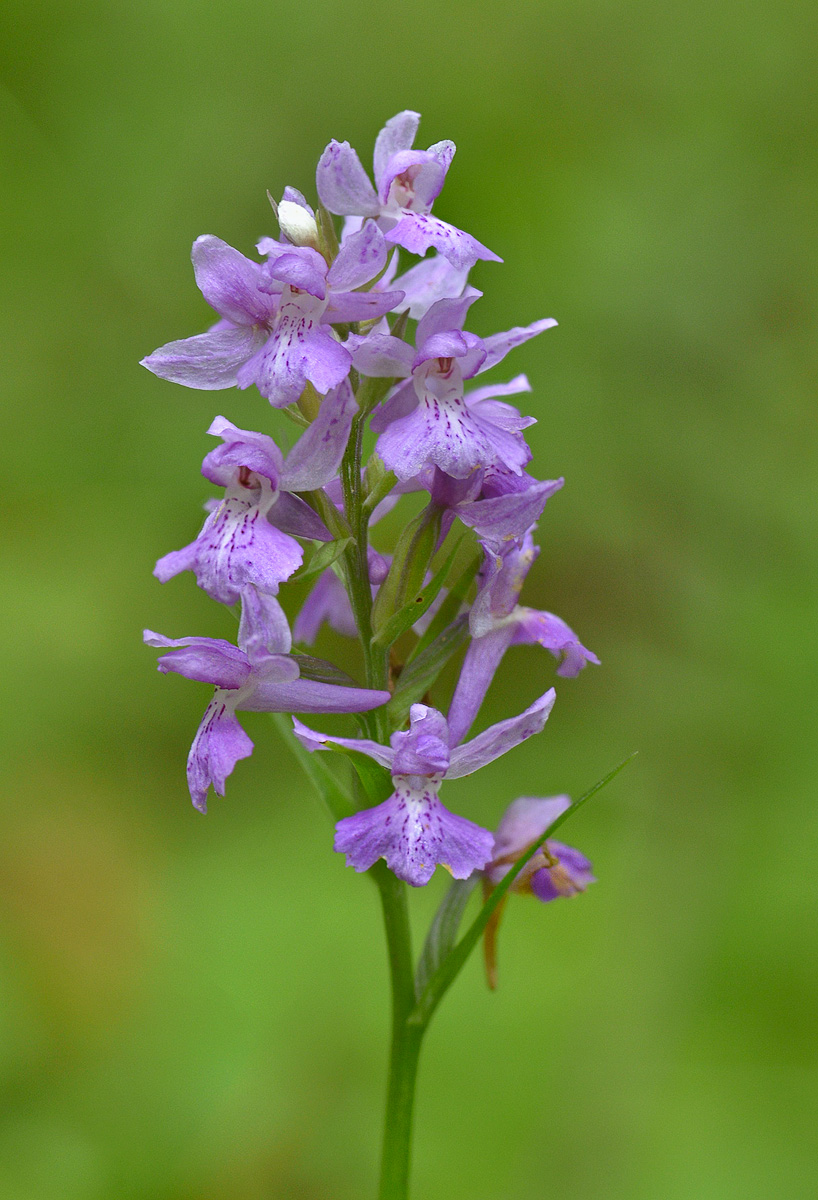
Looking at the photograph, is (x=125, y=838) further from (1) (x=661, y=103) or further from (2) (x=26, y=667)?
(1) (x=661, y=103)

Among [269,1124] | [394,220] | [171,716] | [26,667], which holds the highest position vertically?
[394,220]

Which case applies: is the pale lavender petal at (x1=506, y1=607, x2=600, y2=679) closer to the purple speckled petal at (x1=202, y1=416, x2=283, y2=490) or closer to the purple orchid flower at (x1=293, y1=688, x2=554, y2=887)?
the purple orchid flower at (x1=293, y1=688, x2=554, y2=887)

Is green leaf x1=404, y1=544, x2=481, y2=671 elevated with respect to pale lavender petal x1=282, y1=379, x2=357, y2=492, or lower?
lower

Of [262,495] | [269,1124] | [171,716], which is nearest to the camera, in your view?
[262,495]

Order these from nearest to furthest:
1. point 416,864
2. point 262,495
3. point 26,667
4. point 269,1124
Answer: point 416,864
point 262,495
point 269,1124
point 26,667

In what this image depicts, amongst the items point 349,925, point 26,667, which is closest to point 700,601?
point 349,925

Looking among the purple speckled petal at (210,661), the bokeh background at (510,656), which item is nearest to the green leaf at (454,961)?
the purple speckled petal at (210,661)

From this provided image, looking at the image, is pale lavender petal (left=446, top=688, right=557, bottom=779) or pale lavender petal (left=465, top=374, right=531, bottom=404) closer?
pale lavender petal (left=446, top=688, right=557, bottom=779)

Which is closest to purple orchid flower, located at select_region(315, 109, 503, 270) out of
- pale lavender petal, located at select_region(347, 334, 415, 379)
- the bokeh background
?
pale lavender petal, located at select_region(347, 334, 415, 379)

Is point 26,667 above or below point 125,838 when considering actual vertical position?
above
